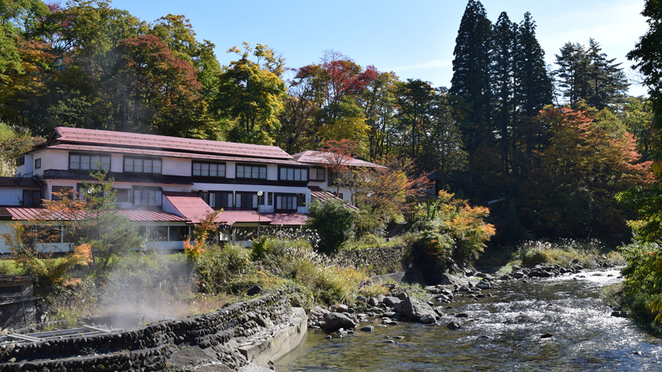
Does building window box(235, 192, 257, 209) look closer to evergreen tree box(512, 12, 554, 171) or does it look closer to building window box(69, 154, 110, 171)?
building window box(69, 154, 110, 171)

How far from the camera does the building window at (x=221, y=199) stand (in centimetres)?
3797

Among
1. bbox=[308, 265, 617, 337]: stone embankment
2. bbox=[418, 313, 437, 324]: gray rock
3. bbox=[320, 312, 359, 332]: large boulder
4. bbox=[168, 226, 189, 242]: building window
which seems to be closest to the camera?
bbox=[320, 312, 359, 332]: large boulder

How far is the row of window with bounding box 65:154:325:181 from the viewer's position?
32.2 meters

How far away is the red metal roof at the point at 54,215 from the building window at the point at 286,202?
10.9 m

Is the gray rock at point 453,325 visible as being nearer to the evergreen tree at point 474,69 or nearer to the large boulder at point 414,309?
the large boulder at point 414,309

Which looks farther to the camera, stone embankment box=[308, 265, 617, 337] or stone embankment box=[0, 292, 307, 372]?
stone embankment box=[308, 265, 617, 337]

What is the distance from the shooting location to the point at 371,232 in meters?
38.0

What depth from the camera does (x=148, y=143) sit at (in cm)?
3684

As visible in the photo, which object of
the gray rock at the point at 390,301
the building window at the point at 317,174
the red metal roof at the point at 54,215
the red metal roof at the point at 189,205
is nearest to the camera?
the red metal roof at the point at 54,215

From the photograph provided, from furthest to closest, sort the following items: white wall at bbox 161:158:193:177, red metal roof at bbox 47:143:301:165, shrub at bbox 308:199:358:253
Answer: white wall at bbox 161:158:193:177 → red metal roof at bbox 47:143:301:165 → shrub at bbox 308:199:358:253

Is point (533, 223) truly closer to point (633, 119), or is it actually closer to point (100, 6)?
point (633, 119)

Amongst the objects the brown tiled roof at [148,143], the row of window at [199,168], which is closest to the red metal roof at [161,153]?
the brown tiled roof at [148,143]

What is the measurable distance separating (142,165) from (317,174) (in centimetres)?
1807

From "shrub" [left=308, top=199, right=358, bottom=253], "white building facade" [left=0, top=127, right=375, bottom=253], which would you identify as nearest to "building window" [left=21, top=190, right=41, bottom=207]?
"white building facade" [left=0, top=127, right=375, bottom=253]
